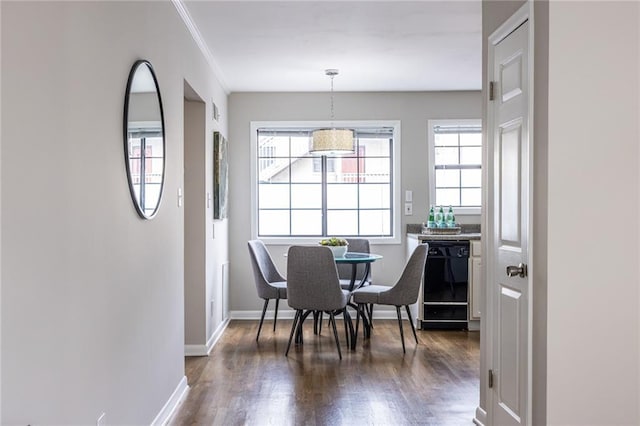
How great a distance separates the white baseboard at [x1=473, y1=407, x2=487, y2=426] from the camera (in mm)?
3226

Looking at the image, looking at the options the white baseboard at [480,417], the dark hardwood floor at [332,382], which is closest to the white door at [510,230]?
the white baseboard at [480,417]

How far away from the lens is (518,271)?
2609 mm

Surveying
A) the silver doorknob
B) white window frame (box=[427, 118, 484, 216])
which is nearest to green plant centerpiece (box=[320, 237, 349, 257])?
white window frame (box=[427, 118, 484, 216])

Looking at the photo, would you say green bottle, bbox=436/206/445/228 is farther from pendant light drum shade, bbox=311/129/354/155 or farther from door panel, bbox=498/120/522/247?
door panel, bbox=498/120/522/247

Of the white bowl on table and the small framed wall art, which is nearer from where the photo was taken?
the white bowl on table

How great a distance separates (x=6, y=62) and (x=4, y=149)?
226 mm

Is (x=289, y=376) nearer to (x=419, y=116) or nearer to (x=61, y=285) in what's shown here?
(x=61, y=285)

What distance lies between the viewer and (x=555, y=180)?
2.26 meters

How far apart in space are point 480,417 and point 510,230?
3.79ft

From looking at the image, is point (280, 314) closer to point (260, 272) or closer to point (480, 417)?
point (260, 272)

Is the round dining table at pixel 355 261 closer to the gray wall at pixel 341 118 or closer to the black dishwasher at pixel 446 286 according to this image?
the black dishwasher at pixel 446 286

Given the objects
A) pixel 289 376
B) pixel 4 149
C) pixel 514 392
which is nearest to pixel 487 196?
pixel 514 392

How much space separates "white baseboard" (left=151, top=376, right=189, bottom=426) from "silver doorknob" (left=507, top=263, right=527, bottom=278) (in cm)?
196

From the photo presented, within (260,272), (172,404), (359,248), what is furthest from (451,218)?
(172,404)
